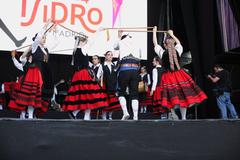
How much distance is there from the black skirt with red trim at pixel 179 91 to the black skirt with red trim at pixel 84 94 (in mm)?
885

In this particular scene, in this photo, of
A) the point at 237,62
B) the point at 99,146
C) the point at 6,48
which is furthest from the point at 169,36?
the point at 6,48

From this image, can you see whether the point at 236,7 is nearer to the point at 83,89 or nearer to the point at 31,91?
the point at 83,89

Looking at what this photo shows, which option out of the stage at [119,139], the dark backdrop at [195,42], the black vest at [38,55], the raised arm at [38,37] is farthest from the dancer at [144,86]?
the stage at [119,139]

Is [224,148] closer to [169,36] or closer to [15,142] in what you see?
[15,142]

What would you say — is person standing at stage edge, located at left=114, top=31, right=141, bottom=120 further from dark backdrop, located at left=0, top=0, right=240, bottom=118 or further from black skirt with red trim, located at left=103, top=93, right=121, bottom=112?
dark backdrop, located at left=0, top=0, right=240, bottom=118

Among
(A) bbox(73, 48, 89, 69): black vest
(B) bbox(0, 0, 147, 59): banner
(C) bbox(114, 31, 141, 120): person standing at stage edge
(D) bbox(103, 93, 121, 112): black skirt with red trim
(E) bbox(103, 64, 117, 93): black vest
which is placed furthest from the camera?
(B) bbox(0, 0, 147, 59): banner

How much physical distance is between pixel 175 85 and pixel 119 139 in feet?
5.59

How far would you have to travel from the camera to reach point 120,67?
4.34m

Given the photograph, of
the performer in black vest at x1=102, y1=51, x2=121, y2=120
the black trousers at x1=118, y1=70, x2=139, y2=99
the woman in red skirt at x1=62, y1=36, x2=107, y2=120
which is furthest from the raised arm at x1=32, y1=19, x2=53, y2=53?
the performer in black vest at x1=102, y1=51, x2=121, y2=120

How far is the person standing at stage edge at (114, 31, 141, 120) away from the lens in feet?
13.9

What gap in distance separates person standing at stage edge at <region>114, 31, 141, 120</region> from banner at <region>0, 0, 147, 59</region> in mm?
2306

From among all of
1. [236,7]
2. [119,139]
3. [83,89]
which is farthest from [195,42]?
[119,139]

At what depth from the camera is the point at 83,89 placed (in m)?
4.52

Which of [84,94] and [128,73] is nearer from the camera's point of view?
[128,73]
